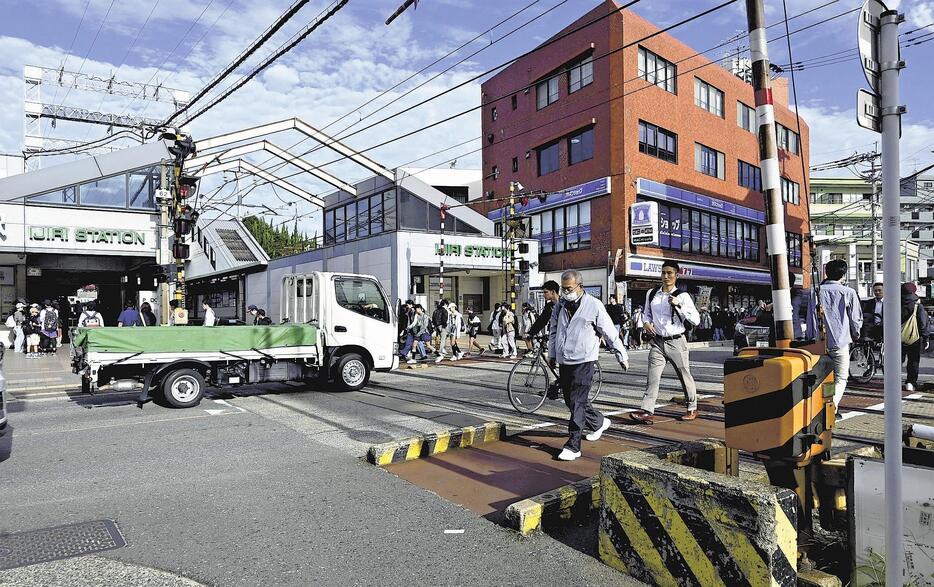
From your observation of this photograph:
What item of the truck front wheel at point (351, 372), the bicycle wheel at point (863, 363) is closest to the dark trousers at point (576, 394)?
the truck front wheel at point (351, 372)

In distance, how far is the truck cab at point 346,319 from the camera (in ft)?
36.0

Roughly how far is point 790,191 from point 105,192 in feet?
134

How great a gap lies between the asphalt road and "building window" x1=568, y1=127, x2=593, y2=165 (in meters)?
22.9

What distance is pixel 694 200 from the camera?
107ft

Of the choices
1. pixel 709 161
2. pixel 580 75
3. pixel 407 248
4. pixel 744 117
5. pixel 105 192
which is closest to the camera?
pixel 105 192

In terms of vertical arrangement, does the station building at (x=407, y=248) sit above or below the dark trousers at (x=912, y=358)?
above

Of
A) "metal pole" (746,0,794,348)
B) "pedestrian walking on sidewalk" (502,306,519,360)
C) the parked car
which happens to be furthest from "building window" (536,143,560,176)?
"metal pole" (746,0,794,348)

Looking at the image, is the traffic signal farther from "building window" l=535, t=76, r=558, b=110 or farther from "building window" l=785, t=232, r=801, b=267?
"building window" l=785, t=232, r=801, b=267

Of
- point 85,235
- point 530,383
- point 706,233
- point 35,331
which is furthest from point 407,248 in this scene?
point 706,233

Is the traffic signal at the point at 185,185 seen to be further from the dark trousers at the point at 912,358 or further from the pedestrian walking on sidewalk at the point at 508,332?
the dark trousers at the point at 912,358

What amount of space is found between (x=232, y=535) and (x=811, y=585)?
11.0 ft

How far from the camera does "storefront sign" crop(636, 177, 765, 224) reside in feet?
97.7

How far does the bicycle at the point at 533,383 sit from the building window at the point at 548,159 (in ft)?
81.9

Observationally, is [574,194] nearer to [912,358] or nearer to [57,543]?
[912,358]
